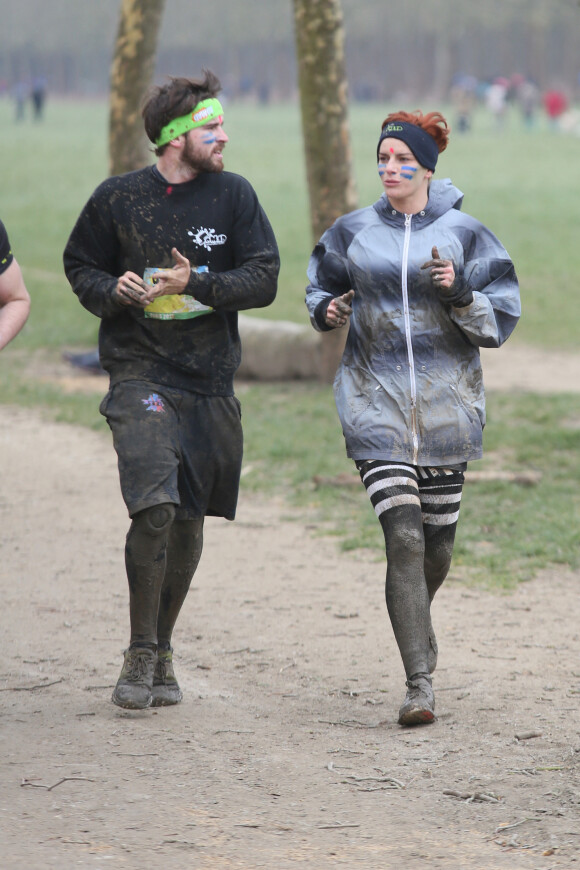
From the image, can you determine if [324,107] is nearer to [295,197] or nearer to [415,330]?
[415,330]

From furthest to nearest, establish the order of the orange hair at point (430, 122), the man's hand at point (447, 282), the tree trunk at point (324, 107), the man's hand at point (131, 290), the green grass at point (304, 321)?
the tree trunk at point (324, 107)
the green grass at point (304, 321)
the orange hair at point (430, 122)
the man's hand at point (447, 282)
the man's hand at point (131, 290)

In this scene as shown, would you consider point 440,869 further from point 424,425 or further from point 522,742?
point 424,425

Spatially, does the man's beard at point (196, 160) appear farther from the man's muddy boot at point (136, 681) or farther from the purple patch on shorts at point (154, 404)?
the man's muddy boot at point (136, 681)

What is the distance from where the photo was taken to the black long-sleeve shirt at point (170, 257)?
4.61 m

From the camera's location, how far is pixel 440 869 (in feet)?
11.2

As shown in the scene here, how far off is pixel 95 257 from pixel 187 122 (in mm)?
579

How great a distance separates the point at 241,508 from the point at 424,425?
375 cm

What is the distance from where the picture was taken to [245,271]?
15.2ft

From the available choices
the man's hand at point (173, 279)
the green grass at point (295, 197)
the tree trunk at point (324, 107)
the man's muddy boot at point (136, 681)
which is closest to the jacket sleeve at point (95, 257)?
the man's hand at point (173, 279)

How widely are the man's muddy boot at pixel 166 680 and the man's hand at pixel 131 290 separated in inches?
52.4

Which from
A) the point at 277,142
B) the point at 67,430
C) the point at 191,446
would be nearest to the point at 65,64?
the point at 277,142

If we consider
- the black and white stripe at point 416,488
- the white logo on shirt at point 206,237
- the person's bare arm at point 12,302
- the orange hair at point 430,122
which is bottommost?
the black and white stripe at point 416,488

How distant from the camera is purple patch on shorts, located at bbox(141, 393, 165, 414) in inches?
182

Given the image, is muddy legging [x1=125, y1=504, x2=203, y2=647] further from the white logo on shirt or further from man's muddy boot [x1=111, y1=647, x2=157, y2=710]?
the white logo on shirt
